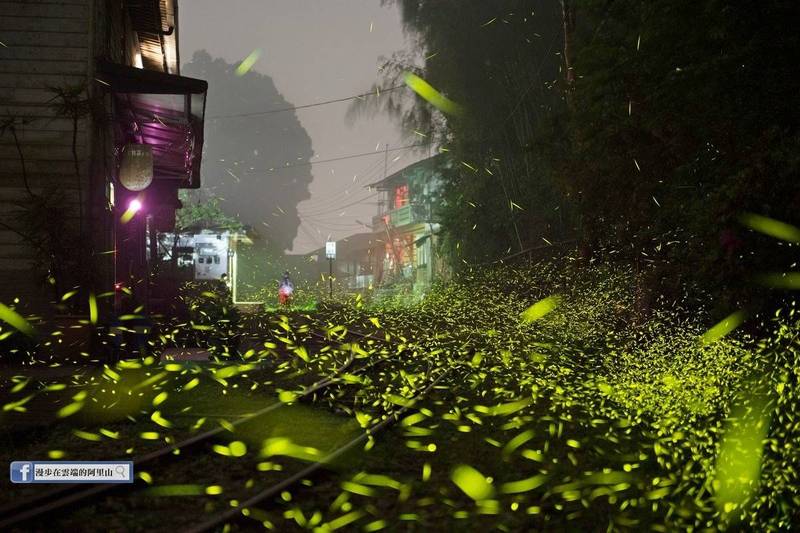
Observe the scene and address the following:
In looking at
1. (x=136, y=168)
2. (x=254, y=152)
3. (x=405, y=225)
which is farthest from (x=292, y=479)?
(x=254, y=152)

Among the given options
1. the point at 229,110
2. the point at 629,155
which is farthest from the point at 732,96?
the point at 229,110

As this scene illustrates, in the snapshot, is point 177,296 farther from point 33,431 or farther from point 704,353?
point 704,353

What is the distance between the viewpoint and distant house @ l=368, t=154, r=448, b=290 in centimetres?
4150

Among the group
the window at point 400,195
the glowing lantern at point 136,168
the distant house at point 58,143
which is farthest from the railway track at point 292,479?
the window at point 400,195

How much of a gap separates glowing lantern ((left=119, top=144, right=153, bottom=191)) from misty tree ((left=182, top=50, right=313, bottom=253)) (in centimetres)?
4631

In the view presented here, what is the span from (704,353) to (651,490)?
3473mm

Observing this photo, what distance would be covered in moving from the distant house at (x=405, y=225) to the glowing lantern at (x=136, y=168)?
84.2ft

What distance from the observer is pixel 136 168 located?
42.0 feet

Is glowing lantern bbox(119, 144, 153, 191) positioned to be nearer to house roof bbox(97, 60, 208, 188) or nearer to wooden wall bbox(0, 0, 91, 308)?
house roof bbox(97, 60, 208, 188)

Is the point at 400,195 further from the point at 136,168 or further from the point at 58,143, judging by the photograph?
the point at 58,143

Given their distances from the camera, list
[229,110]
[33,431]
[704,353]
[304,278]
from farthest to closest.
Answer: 1. [229,110]
2. [304,278]
3. [704,353]
4. [33,431]

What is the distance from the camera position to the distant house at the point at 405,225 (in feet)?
136

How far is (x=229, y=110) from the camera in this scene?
7212cm

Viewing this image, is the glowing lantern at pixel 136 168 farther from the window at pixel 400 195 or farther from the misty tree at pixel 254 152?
the misty tree at pixel 254 152
